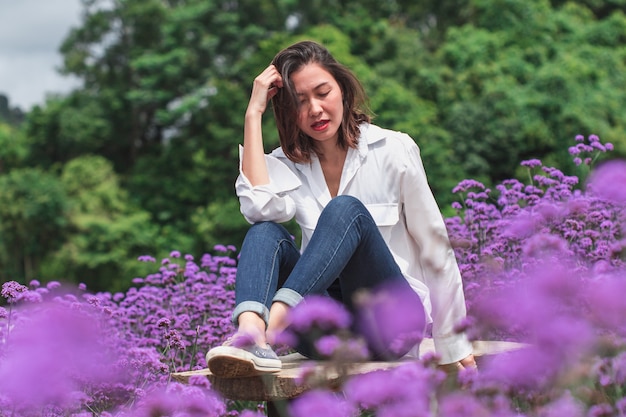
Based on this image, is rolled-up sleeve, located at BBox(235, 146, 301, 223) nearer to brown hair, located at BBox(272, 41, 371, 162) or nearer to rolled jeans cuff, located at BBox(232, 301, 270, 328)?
brown hair, located at BBox(272, 41, 371, 162)

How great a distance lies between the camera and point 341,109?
2686 mm

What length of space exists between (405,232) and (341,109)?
1.43ft

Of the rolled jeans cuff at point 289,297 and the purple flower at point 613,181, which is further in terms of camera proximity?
the rolled jeans cuff at point 289,297

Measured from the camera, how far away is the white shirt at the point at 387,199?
8.06 feet

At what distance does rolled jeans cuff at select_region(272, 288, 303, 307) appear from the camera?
216cm

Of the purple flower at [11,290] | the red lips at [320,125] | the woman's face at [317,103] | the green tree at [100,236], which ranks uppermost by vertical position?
the woman's face at [317,103]

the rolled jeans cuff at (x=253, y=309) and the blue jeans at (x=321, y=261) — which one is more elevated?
the blue jeans at (x=321, y=261)

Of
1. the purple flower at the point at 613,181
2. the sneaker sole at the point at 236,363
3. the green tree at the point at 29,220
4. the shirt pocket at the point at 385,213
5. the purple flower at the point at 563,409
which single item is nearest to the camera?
the purple flower at the point at 563,409

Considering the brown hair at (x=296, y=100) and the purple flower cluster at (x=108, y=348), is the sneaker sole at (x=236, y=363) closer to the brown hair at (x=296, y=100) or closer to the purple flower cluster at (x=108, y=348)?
the purple flower cluster at (x=108, y=348)

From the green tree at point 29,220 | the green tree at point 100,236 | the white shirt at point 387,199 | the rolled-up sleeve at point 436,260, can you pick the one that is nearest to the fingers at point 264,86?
the white shirt at point 387,199

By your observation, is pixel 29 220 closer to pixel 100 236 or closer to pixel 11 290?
pixel 100 236

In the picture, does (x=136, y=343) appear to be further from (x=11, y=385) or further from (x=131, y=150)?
(x=131, y=150)

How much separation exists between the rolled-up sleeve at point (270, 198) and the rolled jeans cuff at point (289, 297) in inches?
11.0

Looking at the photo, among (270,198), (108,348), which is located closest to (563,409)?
(270,198)
